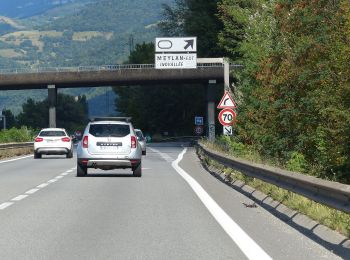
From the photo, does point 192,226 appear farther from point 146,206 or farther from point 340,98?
point 340,98

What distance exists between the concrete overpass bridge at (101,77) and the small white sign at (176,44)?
27.6 m

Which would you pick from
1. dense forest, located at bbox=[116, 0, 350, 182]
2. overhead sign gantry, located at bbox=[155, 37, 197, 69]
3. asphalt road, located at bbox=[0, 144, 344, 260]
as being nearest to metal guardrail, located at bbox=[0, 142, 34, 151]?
overhead sign gantry, located at bbox=[155, 37, 197, 69]

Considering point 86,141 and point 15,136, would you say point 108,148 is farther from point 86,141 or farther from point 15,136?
point 15,136

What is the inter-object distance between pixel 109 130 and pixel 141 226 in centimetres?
1346

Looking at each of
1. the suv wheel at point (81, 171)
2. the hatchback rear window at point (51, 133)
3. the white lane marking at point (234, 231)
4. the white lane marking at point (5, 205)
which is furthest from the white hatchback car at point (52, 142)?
the white lane marking at point (5, 205)

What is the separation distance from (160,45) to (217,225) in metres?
46.7

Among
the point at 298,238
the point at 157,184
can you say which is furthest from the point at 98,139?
the point at 298,238

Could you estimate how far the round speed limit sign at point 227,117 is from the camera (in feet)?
107

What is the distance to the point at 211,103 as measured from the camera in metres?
88.4

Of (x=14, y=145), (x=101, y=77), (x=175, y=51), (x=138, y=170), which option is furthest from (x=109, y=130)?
(x=101, y=77)

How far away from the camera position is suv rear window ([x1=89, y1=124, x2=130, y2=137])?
2520 centimetres

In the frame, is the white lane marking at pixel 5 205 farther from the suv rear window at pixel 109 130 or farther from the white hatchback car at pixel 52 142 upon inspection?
the white hatchback car at pixel 52 142

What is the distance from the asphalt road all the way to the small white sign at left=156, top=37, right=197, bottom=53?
38.1 meters

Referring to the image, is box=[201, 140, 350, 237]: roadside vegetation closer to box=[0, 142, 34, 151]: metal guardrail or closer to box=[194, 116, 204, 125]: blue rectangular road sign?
box=[0, 142, 34, 151]: metal guardrail
